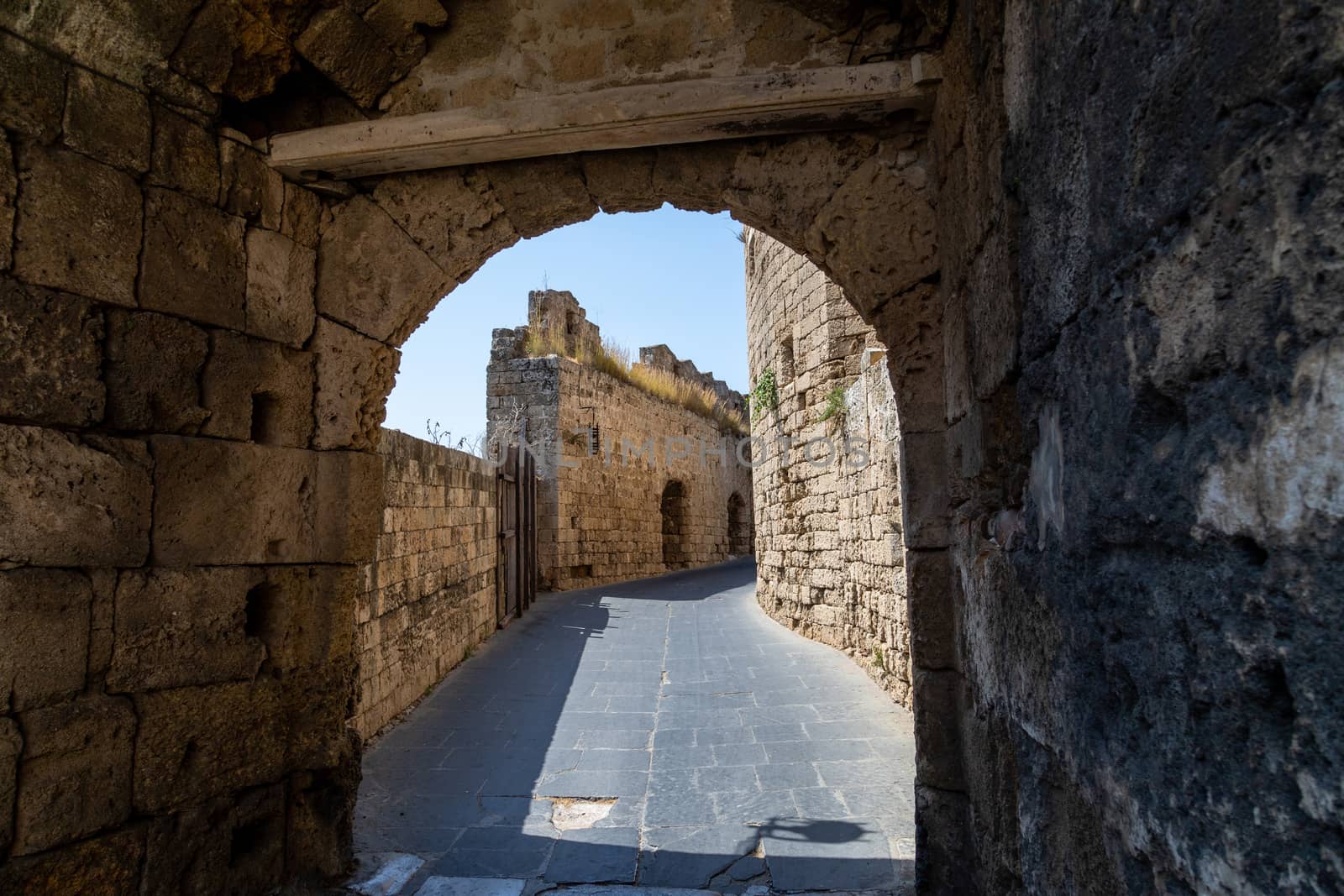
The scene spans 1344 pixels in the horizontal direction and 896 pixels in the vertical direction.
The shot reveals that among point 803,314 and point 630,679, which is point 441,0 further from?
point 803,314

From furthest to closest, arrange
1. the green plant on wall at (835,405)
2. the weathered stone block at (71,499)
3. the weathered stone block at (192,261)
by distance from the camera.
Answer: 1. the green plant on wall at (835,405)
2. the weathered stone block at (192,261)
3. the weathered stone block at (71,499)

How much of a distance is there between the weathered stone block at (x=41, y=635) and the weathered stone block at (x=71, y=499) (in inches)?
2.8

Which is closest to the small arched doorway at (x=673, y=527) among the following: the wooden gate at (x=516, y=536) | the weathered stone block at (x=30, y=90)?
the wooden gate at (x=516, y=536)

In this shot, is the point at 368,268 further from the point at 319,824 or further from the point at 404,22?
the point at 319,824

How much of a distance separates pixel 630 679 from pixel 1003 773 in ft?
15.4

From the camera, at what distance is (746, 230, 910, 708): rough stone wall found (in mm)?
5746

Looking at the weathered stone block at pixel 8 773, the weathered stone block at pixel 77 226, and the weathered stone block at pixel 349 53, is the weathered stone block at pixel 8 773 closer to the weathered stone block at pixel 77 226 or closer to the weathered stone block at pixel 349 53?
the weathered stone block at pixel 77 226

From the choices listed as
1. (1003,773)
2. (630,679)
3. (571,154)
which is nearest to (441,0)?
(571,154)

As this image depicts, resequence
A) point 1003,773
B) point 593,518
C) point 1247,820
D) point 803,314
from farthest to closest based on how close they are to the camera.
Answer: point 593,518
point 803,314
point 1003,773
point 1247,820

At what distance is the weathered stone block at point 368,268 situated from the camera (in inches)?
133

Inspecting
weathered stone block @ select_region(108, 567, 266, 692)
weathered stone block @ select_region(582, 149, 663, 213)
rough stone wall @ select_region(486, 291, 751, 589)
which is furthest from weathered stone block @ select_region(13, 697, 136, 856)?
rough stone wall @ select_region(486, 291, 751, 589)

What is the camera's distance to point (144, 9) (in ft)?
8.96

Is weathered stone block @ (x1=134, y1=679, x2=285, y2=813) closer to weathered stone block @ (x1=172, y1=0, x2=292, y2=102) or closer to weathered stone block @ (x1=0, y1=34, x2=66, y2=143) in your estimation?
weathered stone block @ (x1=0, y1=34, x2=66, y2=143)

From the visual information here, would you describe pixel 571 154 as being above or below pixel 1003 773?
above
